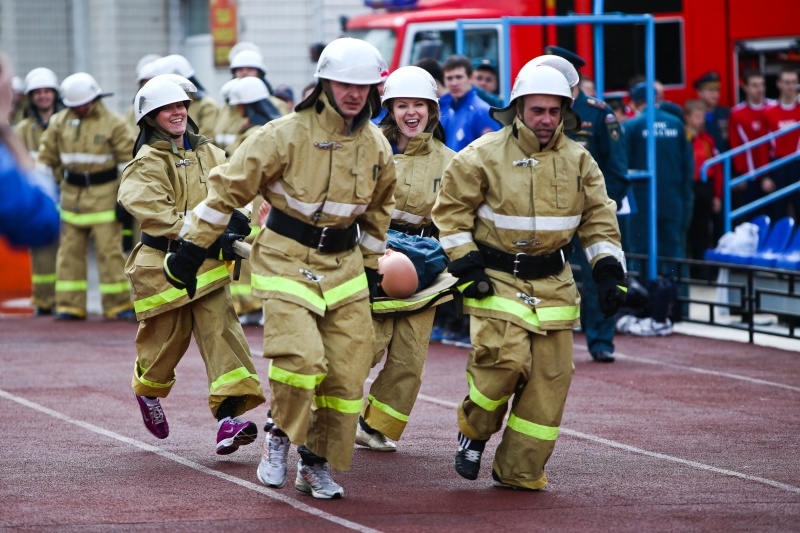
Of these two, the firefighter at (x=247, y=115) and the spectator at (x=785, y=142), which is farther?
the spectator at (x=785, y=142)

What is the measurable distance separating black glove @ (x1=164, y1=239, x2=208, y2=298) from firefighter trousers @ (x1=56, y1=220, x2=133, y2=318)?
8.14m

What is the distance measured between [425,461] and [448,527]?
1539 millimetres

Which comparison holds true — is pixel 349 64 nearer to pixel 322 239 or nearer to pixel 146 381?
pixel 322 239

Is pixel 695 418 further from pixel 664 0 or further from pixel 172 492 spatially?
pixel 664 0

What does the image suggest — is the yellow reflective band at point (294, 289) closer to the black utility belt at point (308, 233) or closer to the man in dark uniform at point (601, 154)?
the black utility belt at point (308, 233)

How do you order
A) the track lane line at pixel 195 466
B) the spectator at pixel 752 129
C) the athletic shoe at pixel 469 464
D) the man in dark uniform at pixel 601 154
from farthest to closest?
the spectator at pixel 752 129 < the man in dark uniform at pixel 601 154 < the athletic shoe at pixel 469 464 < the track lane line at pixel 195 466

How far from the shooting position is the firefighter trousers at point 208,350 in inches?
308

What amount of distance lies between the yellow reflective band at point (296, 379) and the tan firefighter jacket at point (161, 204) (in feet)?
4.05

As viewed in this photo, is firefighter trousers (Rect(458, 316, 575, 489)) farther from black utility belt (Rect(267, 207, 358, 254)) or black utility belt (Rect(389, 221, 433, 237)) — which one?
black utility belt (Rect(389, 221, 433, 237))

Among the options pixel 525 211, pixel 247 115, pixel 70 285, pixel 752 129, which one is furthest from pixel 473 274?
pixel 752 129

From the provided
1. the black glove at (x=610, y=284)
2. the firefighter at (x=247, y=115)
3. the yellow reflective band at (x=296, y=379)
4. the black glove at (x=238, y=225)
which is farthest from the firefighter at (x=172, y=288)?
the firefighter at (x=247, y=115)

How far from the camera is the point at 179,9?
24.5 m

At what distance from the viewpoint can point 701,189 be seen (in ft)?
54.4

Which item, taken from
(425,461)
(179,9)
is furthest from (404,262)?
(179,9)
